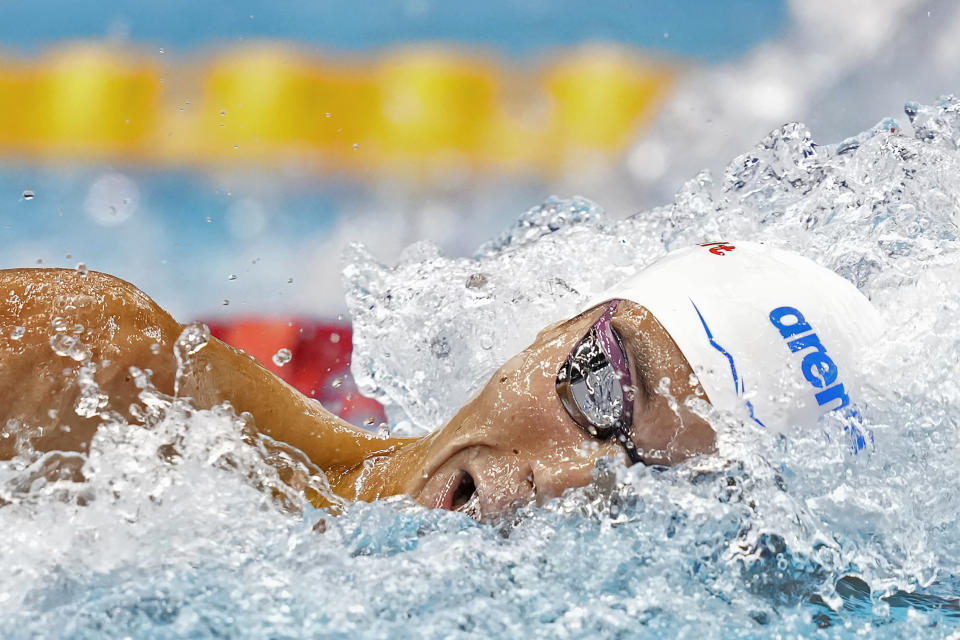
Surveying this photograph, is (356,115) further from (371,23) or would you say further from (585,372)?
(585,372)

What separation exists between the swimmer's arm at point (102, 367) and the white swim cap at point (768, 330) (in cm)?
50

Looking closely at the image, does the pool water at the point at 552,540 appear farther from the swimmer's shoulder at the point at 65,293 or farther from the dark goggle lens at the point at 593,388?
the swimmer's shoulder at the point at 65,293

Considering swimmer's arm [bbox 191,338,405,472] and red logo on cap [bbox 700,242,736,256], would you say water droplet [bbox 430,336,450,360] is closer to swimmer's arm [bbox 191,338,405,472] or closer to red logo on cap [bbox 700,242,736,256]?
swimmer's arm [bbox 191,338,405,472]

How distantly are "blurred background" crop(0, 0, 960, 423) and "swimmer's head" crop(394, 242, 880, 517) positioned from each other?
74.2 inches

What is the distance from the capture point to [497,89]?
4.05 metres

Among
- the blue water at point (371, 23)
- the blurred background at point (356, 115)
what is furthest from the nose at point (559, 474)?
the blue water at point (371, 23)

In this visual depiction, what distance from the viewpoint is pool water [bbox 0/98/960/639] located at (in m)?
0.89

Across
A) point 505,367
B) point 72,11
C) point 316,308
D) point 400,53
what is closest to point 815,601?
point 505,367

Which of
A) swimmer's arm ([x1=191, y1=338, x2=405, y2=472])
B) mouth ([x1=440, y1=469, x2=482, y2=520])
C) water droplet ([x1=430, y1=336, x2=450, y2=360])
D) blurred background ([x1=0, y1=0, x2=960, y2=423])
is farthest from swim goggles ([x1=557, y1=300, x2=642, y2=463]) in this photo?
blurred background ([x1=0, y1=0, x2=960, y2=423])

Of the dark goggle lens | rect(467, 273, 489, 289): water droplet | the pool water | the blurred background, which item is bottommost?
the pool water

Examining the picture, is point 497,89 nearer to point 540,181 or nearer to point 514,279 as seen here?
point 540,181

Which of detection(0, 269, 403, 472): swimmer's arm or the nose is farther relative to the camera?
detection(0, 269, 403, 472): swimmer's arm

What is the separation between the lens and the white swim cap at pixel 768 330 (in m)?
1.14

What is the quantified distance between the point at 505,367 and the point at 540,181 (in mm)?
2655
